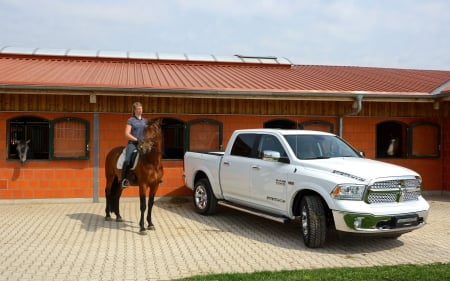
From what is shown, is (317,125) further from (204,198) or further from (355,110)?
(204,198)

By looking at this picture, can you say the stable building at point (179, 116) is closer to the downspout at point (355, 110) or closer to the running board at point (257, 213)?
the downspout at point (355, 110)

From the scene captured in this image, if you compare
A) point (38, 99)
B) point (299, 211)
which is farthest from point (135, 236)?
point (38, 99)

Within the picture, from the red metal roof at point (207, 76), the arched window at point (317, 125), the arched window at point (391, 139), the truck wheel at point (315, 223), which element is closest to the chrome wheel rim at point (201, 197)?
the red metal roof at point (207, 76)

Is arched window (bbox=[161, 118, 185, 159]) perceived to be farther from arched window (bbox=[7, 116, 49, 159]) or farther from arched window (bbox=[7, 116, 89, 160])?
arched window (bbox=[7, 116, 49, 159])

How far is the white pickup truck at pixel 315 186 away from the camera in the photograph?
23.1 ft

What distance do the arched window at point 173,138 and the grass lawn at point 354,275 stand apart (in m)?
7.16

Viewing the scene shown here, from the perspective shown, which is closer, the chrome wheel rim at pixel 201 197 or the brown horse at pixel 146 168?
the brown horse at pixel 146 168

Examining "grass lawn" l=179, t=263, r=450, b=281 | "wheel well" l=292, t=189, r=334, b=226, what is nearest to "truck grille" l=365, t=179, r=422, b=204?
"wheel well" l=292, t=189, r=334, b=226

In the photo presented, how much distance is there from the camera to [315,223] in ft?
23.9

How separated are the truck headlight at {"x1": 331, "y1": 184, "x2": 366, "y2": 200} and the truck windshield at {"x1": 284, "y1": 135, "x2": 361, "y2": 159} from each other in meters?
1.26

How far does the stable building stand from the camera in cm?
1176

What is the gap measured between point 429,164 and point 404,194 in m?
7.46

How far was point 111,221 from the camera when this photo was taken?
963 cm

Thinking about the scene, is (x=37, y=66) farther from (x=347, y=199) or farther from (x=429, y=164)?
(x=429, y=164)
